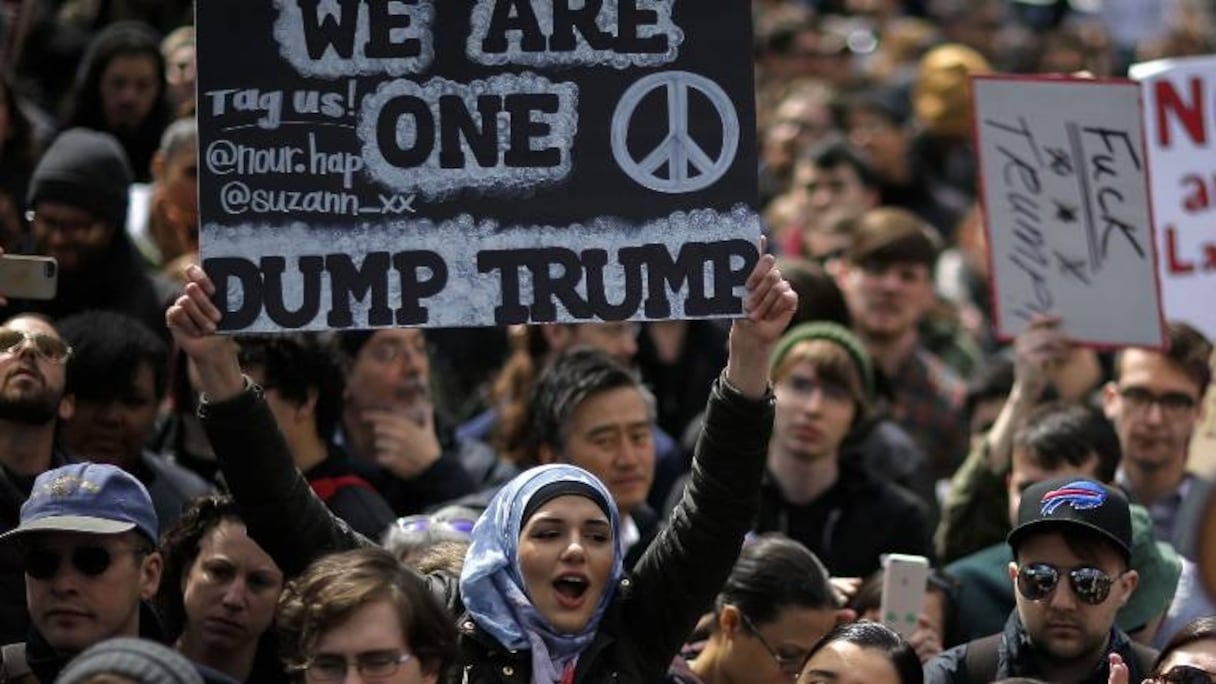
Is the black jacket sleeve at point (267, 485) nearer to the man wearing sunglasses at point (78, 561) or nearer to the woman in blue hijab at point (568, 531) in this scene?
the woman in blue hijab at point (568, 531)

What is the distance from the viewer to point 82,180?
827 cm

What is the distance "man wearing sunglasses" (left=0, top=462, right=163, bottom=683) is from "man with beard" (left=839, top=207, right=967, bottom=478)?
4592 millimetres

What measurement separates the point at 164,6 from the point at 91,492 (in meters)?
7.24

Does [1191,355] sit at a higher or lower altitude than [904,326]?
lower

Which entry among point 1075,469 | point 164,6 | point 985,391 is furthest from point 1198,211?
point 164,6

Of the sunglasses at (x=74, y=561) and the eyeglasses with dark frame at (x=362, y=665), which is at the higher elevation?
the sunglasses at (x=74, y=561)

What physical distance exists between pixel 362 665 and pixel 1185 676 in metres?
2.04

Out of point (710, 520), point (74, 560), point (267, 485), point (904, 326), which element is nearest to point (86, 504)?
point (74, 560)

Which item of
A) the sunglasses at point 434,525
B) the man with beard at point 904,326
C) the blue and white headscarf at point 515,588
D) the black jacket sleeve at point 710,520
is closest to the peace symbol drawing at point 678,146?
the black jacket sleeve at point 710,520

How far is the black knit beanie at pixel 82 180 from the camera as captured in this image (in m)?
8.27

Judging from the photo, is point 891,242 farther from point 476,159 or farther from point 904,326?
point 476,159

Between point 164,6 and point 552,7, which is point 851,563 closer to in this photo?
point 552,7

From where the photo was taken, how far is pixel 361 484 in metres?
7.33

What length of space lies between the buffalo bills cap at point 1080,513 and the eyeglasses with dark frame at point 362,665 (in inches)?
73.1
